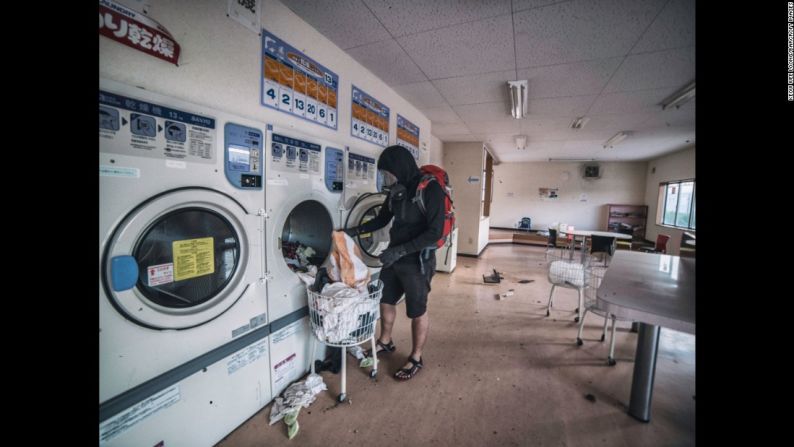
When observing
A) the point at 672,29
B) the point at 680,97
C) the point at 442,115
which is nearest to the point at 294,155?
the point at 672,29

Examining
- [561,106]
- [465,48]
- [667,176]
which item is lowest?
[667,176]

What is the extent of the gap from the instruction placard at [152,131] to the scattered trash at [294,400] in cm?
141

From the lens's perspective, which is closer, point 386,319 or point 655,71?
point 386,319

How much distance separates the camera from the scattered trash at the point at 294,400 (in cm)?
155

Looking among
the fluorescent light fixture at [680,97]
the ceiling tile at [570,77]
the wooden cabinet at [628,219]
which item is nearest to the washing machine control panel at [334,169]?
the ceiling tile at [570,77]

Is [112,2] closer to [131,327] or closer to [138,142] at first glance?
[138,142]

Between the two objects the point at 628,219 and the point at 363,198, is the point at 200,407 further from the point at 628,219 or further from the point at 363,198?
the point at 628,219

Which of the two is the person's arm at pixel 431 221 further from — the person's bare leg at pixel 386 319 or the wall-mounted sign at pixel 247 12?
the wall-mounted sign at pixel 247 12

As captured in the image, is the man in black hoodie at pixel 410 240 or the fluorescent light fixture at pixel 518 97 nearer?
the man in black hoodie at pixel 410 240

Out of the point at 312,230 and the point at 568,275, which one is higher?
the point at 312,230

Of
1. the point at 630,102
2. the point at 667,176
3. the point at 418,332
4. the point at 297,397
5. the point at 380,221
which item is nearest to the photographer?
the point at 297,397

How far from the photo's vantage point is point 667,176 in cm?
728

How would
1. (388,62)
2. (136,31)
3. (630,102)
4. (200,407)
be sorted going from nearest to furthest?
(136,31), (200,407), (388,62), (630,102)

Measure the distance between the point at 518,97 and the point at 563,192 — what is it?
7453 mm
